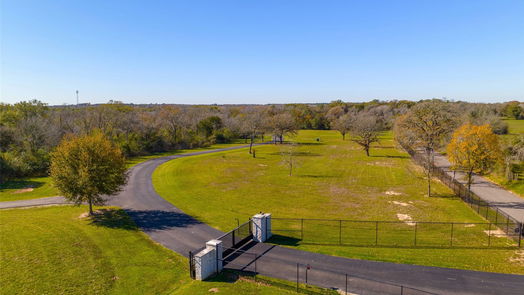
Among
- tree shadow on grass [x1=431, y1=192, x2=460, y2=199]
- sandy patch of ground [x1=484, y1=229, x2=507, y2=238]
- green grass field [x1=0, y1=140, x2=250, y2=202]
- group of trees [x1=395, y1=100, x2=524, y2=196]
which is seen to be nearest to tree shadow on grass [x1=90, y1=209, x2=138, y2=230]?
green grass field [x1=0, y1=140, x2=250, y2=202]

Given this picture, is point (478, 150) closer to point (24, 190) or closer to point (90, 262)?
point (90, 262)

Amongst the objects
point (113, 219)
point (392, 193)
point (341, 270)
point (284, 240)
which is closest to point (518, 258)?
point (341, 270)

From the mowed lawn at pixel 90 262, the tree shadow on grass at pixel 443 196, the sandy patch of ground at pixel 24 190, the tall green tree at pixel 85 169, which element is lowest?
the mowed lawn at pixel 90 262

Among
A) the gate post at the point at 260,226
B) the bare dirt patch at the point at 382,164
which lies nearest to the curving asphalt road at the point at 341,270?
the gate post at the point at 260,226

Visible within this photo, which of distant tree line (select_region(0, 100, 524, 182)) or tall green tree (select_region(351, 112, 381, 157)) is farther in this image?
tall green tree (select_region(351, 112, 381, 157))

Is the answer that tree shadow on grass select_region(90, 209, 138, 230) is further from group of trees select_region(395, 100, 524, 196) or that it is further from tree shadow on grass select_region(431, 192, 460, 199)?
tree shadow on grass select_region(431, 192, 460, 199)

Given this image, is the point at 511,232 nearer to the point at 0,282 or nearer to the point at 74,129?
the point at 0,282

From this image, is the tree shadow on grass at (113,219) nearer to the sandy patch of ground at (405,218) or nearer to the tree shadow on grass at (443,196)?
the sandy patch of ground at (405,218)
